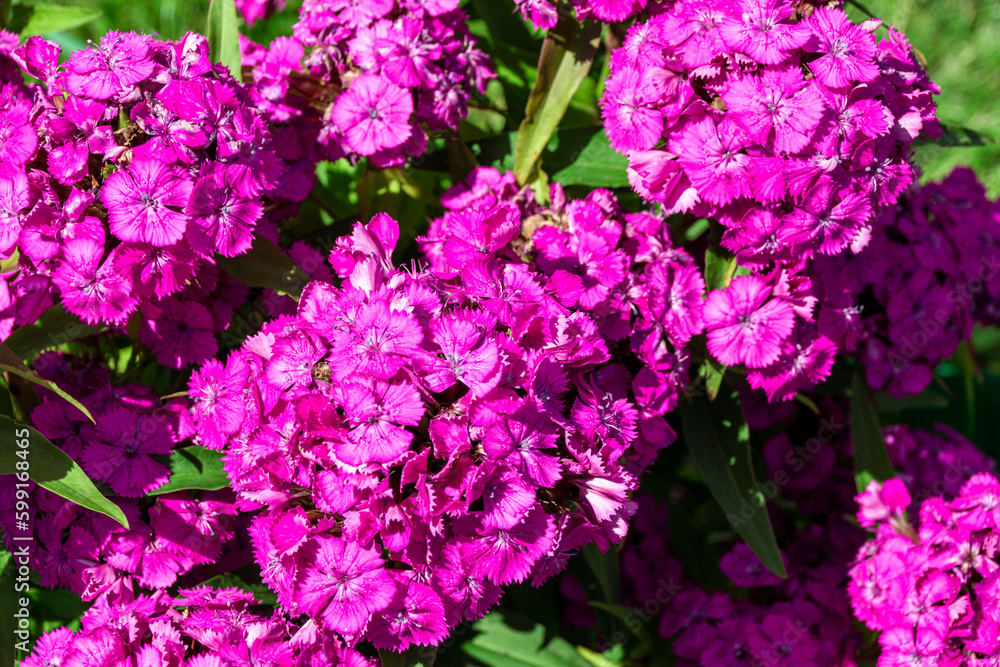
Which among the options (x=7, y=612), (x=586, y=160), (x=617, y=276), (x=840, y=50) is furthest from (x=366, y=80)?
(x=7, y=612)

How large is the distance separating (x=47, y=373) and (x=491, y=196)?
40.0 inches

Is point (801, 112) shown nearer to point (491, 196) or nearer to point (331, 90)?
point (491, 196)

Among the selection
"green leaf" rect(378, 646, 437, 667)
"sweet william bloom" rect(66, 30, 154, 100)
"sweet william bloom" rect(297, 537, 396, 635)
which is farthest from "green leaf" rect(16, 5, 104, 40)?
"green leaf" rect(378, 646, 437, 667)

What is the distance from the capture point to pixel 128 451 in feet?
4.94

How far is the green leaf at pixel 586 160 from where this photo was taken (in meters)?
1.85

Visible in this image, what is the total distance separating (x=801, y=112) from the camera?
4.70 ft

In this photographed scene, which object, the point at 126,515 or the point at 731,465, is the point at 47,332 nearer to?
the point at 126,515

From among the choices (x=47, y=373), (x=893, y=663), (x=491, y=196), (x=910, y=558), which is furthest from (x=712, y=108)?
(x=47, y=373)

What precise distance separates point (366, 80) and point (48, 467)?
3.09 ft

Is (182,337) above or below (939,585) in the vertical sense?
above

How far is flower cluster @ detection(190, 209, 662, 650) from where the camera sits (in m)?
1.23

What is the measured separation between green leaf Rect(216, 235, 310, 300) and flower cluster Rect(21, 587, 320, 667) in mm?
575

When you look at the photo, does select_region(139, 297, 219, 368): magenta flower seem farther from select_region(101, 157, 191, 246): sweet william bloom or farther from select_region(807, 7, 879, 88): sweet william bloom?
select_region(807, 7, 879, 88): sweet william bloom

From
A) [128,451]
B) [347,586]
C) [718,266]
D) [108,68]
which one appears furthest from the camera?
[718,266]
